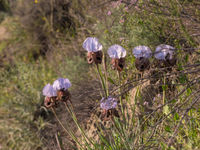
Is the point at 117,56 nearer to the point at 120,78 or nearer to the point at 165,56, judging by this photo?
the point at 165,56

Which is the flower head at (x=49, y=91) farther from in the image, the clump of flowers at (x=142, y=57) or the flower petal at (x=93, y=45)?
the clump of flowers at (x=142, y=57)

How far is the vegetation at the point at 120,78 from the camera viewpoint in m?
1.57

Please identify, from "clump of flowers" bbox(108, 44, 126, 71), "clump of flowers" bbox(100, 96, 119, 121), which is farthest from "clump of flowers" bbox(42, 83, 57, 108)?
"clump of flowers" bbox(108, 44, 126, 71)

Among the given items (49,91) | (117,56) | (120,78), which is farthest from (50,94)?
(120,78)

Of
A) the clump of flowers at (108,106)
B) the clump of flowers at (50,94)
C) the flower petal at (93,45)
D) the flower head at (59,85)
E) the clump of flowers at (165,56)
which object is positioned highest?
the flower petal at (93,45)

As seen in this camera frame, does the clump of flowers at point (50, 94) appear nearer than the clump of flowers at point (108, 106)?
No

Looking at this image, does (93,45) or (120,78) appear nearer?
(93,45)

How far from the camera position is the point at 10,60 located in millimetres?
4832

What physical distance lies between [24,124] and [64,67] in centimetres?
96

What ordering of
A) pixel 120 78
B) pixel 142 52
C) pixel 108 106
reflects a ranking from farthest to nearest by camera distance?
pixel 120 78
pixel 108 106
pixel 142 52

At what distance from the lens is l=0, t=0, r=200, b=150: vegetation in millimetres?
1565

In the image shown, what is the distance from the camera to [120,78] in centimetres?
219

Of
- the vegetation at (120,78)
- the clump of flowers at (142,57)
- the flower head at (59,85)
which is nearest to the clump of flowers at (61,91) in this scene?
the flower head at (59,85)

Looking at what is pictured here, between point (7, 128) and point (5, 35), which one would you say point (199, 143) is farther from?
point (5, 35)
